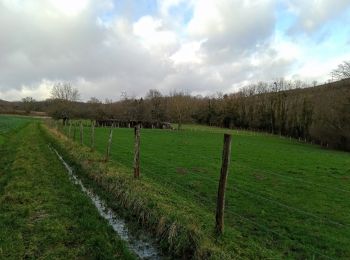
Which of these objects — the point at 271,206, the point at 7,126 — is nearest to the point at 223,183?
the point at 271,206

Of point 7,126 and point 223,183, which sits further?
point 7,126

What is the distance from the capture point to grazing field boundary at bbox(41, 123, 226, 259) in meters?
9.45

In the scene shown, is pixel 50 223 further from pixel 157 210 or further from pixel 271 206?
pixel 271 206

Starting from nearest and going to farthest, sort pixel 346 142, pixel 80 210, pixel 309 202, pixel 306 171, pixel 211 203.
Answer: pixel 80 210, pixel 211 203, pixel 309 202, pixel 306 171, pixel 346 142

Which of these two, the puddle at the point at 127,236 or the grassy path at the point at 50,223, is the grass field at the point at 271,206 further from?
the grassy path at the point at 50,223

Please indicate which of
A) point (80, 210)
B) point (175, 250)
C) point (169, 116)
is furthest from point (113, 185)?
point (169, 116)

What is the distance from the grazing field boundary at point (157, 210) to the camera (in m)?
9.45

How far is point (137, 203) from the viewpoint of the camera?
44.1ft

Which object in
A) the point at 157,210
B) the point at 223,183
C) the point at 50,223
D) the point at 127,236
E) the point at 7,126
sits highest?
the point at 223,183

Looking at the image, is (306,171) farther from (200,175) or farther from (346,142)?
(346,142)

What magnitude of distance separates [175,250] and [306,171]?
1985cm

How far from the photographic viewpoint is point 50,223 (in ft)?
37.6

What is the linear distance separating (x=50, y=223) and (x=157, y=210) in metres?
3.32

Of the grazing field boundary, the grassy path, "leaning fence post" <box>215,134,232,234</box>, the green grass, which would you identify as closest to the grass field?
"leaning fence post" <box>215,134,232,234</box>
